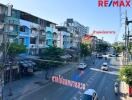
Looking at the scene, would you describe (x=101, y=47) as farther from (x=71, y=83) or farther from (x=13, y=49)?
(x=13, y=49)

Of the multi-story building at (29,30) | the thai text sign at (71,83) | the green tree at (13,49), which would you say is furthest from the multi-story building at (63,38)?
the green tree at (13,49)

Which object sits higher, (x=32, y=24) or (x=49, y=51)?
(x=32, y=24)

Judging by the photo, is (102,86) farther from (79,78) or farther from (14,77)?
(14,77)

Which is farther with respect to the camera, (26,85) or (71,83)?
(71,83)

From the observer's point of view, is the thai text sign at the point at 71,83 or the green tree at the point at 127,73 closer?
the green tree at the point at 127,73

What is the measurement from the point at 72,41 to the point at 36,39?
138 ft

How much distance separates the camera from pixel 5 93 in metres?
39.3

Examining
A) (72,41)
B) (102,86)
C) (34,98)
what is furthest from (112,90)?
(72,41)

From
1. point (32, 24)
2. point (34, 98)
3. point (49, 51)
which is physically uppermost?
point (32, 24)

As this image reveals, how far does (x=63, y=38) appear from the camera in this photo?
9356 cm

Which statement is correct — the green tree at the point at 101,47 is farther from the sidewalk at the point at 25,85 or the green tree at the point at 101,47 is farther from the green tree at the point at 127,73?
the green tree at the point at 127,73

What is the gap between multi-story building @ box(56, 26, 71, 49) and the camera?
8885cm

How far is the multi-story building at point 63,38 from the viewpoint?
292 feet

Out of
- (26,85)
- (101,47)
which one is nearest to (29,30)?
(26,85)
